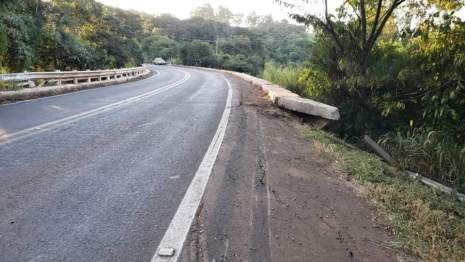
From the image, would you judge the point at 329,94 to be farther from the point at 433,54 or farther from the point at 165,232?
the point at 165,232

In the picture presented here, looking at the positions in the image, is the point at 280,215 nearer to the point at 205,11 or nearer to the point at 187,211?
the point at 187,211

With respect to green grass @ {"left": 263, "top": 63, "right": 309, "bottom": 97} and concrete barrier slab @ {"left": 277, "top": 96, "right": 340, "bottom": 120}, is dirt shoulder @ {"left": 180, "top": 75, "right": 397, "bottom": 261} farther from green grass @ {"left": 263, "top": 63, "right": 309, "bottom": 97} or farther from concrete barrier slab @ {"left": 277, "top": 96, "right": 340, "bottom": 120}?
green grass @ {"left": 263, "top": 63, "right": 309, "bottom": 97}

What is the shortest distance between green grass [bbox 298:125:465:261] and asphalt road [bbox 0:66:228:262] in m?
1.84

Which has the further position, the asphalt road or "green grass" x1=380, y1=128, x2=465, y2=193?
"green grass" x1=380, y1=128, x2=465, y2=193

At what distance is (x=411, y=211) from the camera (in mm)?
3254

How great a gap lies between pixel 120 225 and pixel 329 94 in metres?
9.81

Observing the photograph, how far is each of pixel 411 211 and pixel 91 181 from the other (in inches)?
122

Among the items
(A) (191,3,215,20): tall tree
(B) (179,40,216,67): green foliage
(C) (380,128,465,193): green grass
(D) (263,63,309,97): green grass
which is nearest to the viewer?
(C) (380,128,465,193): green grass

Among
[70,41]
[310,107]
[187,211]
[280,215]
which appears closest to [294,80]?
[310,107]

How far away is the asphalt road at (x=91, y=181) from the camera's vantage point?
7.95ft

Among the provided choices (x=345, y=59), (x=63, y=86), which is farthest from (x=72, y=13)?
(x=345, y=59)

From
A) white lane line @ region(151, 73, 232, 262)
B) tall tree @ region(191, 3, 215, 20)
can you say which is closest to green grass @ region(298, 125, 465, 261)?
white lane line @ region(151, 73, 232, 262)

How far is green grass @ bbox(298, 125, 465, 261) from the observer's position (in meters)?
2.59

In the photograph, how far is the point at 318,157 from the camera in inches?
199
